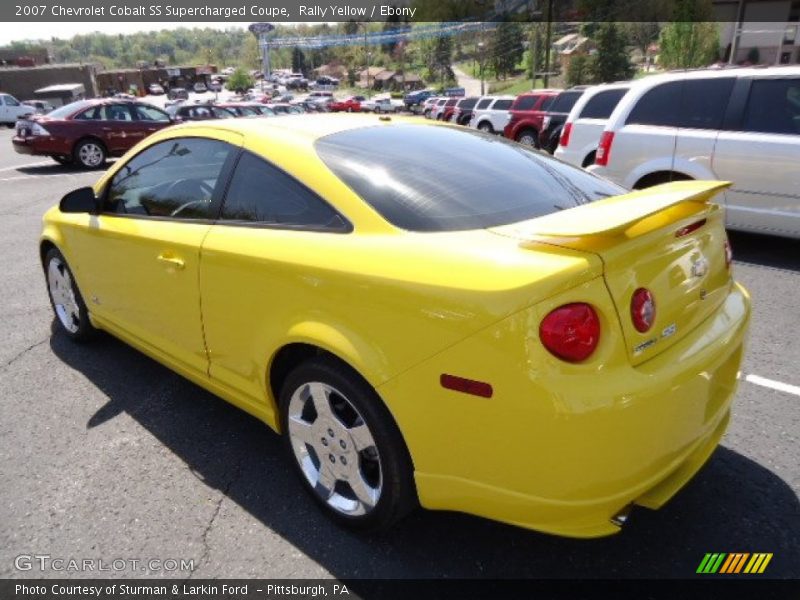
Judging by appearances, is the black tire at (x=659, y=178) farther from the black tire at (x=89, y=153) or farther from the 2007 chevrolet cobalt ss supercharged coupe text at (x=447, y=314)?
the black tire at (x=89, y=153)

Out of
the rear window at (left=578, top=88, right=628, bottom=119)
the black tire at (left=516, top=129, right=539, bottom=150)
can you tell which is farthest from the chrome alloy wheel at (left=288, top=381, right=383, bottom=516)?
the black tire at (left=516, top=129, right=539, bottom=150)

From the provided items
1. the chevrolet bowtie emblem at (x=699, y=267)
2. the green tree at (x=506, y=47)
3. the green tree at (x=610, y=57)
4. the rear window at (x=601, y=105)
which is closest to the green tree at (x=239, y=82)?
the green tree at (x=506, y=47)

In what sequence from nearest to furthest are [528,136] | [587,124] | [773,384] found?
1. [773,384]
2. [587,124]
3. [528,136]

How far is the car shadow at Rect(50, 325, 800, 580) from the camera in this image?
2.15 metres

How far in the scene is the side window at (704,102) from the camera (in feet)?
18.9

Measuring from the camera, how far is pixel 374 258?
2018 millimetres

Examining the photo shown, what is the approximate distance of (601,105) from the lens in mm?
8109

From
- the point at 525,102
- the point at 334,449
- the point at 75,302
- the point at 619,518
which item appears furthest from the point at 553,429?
the point at 525,102

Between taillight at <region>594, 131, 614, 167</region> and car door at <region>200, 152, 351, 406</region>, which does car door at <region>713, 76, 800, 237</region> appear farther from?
car door at <region>200, 152, 351, 406</region>

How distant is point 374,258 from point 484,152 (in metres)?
1.02

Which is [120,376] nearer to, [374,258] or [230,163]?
[230,163]

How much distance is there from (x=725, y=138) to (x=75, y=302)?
19.2 ft

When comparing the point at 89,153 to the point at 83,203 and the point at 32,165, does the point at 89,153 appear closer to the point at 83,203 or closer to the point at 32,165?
the point at 32,165

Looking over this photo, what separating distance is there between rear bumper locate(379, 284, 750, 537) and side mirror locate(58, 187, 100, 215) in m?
2.45
